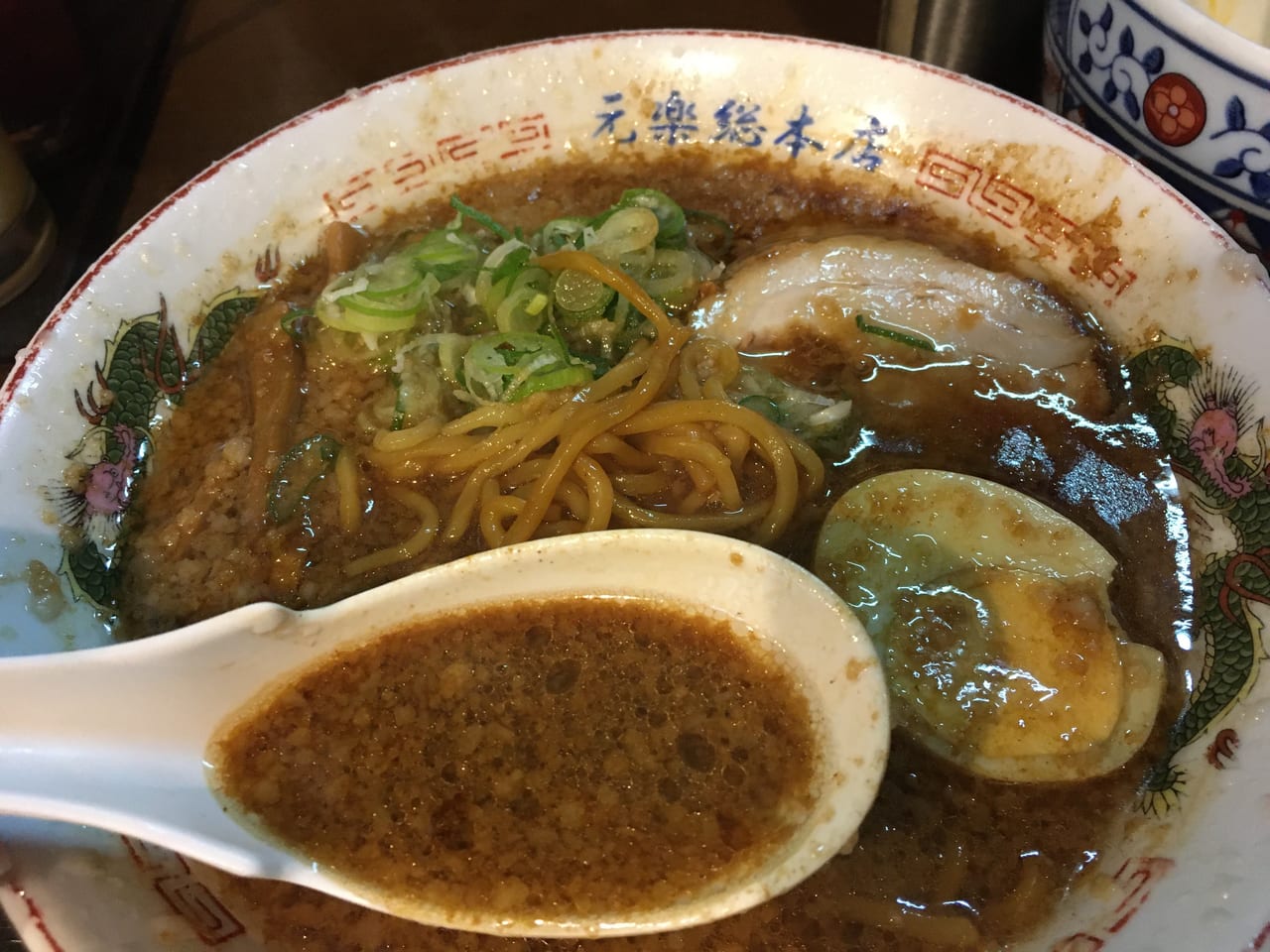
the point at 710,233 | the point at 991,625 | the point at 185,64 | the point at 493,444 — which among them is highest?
the point at 185,64

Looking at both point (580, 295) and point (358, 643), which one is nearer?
point (358, 643)

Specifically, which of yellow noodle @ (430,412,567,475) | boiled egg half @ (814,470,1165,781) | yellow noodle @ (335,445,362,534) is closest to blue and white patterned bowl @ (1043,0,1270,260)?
boiled egg half @ (814,470,1165,781)

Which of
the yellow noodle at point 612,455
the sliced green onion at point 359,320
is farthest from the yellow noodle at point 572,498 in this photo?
the sliced green onion at point 359,320

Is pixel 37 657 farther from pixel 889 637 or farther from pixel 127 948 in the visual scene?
pixel 889 637

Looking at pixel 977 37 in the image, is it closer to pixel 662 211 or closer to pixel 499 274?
pixel 662 211

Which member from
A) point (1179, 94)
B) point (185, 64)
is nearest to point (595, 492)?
point (1179, 94)

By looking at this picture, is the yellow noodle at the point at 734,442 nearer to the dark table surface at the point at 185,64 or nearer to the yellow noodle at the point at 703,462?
the yellow noodle at the point at 703,462

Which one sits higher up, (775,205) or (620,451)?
(775,205)
